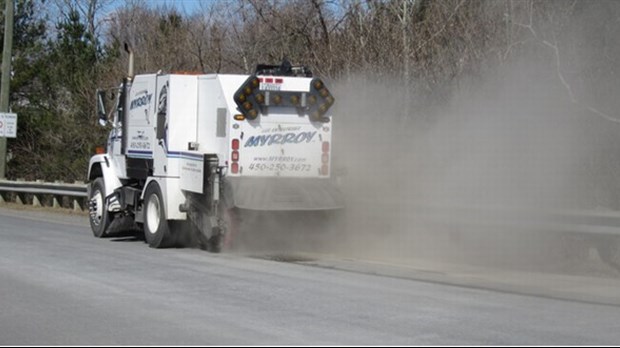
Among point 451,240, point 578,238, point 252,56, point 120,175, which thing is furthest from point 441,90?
point 252,56

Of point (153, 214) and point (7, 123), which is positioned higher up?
point (7, 123)

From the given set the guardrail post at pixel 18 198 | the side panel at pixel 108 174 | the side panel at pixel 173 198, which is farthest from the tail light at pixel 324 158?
the guardrail post at pixel 18 198

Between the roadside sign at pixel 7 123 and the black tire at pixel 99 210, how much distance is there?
1214cm

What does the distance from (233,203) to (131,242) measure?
338 cm

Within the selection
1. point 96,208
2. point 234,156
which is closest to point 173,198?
point 234,156

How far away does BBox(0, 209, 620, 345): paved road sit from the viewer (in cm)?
777

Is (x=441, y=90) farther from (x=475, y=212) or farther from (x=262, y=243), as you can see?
(x=262, y=243)

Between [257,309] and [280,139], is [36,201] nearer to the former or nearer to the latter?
[280,139]

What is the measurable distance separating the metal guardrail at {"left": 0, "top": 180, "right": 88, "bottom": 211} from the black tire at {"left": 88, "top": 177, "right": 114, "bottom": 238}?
5288 mm

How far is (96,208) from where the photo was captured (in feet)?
56.4

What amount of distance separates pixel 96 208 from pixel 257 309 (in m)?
8.93

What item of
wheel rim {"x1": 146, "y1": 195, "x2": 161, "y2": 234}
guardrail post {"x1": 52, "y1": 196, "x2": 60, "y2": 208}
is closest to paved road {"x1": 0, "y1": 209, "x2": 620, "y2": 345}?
wheel rim {"x1": 146, "y1": 195, "x2": 161, "y2": 234}

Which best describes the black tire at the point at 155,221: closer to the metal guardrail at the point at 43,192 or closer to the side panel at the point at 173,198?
the side panel at the point at 173,198

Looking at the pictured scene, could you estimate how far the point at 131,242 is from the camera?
16.2m
